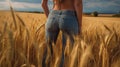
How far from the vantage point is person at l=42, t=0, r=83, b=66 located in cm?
171

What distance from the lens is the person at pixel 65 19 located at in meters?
1.71

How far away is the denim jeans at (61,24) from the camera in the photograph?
5.60 ft

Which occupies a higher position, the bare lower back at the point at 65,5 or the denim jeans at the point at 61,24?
the bare lower back at the point at 65,5

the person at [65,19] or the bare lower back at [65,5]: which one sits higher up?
the bare lower back at [65,5]

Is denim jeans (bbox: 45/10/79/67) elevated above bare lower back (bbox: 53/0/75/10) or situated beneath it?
situated beneath

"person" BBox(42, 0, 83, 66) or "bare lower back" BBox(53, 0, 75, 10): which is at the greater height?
"bare lower back" BBox(53, 0, 75, 10)

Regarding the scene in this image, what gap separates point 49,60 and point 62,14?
23.0 inches

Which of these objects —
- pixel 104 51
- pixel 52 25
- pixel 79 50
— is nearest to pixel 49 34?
pixel 52 25

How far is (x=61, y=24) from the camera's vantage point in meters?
1.72

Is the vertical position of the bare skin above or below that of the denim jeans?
above

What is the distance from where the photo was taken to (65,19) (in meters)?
1.73

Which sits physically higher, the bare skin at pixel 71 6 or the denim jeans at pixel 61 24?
the bare skin at pixel 71 6

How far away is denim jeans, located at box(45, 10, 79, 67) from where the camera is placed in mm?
1707

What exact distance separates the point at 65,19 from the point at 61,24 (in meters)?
0.04
